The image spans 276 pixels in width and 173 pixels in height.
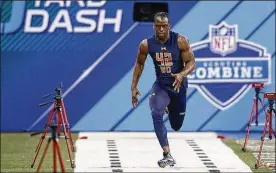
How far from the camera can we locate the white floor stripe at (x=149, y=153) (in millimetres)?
15891

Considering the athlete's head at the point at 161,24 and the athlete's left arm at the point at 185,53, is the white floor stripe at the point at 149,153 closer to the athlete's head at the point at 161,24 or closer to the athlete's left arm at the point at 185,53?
the athlete's left arm at the point at 185,53

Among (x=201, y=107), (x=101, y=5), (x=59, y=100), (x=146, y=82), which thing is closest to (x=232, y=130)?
(x=201, y=107)

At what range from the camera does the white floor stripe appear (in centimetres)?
1589

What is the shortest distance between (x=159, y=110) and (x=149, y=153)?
360cm

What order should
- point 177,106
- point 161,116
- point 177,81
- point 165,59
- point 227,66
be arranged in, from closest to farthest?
point 177,81 < point 161,116 < point 165,59 < point 177,106 < point 227,66

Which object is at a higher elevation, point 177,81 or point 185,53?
point 185,53

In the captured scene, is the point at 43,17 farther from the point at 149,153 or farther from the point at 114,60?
the point at 149,153

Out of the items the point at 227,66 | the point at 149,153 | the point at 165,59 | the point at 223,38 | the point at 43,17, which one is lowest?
the point at 149,153

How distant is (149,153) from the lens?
1745 cm

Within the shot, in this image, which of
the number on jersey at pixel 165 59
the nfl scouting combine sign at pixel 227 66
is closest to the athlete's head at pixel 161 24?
the number on jersey at pixel 165 59

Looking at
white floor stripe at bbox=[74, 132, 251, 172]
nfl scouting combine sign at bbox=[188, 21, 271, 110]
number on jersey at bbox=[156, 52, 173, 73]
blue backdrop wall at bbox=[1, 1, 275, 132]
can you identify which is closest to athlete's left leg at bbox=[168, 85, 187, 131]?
number on jersey at bbox=[156, 52, 173, 73]

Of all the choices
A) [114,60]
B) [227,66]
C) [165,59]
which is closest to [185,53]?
[165,59]

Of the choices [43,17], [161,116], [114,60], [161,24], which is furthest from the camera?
[114,60]

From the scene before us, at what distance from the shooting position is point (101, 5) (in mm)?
19688
